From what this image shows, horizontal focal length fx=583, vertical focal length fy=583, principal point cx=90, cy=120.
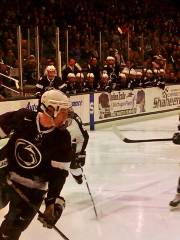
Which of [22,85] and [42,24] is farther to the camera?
[42,24]

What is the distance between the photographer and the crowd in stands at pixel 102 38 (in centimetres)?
1282

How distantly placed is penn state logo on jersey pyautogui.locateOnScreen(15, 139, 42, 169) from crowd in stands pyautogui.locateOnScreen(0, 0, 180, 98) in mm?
8619

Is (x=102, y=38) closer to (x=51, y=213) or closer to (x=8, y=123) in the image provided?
(x=8, y=123)

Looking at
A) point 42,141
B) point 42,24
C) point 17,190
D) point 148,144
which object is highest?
point 42,24

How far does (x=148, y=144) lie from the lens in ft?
31.9

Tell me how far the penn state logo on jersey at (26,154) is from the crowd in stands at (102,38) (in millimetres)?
8619

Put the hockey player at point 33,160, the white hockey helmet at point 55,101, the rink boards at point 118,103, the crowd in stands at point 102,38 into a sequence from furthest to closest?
the crowd in stands at point 102,38 → the rink boards at point 118,103 → the hockey player at point 33,160 → the white hockey helmet at point 55,101

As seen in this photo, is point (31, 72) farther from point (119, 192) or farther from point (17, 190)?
point (17, 190)

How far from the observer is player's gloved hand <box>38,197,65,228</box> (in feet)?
10.3

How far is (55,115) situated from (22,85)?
8667 millimetres

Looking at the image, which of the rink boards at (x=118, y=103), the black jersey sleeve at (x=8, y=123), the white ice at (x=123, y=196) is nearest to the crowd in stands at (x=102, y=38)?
the rink boards at (x=118, y=103)

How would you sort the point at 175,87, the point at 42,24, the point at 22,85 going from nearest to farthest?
the point at 22,85, the point at 42,24, the point at 175,87

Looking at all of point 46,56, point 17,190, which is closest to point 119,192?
point 17,190

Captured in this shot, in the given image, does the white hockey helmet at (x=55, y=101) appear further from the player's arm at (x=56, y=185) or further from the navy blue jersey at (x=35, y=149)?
the player's arm at (x=56, y=185)
